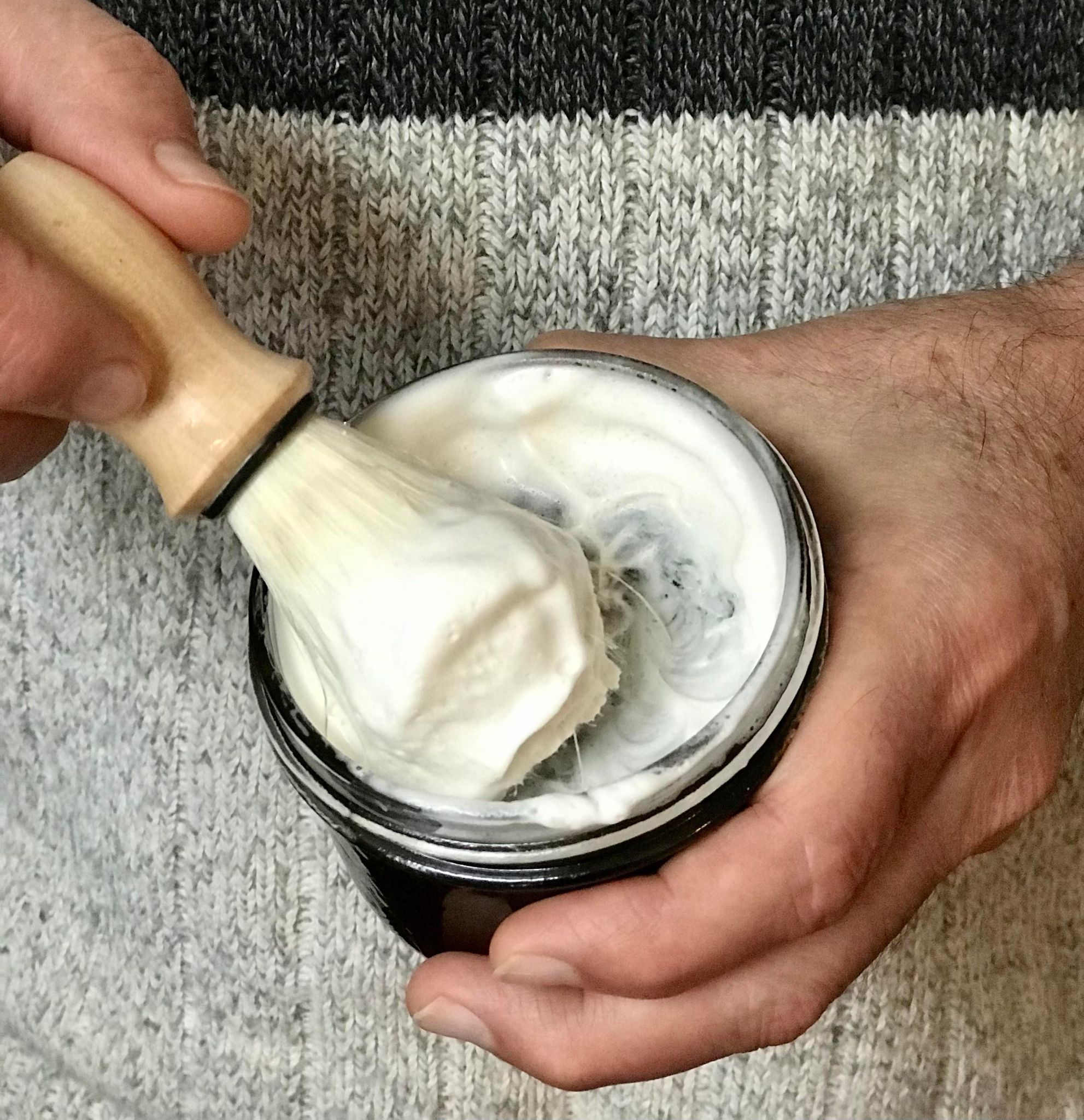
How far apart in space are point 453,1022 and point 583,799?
0.15 meters

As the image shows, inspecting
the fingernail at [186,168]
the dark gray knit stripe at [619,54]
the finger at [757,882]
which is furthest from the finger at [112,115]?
the finger at [757,882]

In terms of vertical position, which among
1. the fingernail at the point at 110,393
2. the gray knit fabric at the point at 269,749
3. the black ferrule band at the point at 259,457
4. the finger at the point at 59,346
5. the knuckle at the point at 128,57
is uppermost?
the knuckle at the point at 128,57

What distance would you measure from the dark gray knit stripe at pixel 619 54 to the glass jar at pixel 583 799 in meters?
0.23

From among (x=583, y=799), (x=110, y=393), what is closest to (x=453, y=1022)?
(x=583, y=799)

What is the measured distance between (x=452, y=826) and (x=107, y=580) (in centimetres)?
33

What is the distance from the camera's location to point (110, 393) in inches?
12.1

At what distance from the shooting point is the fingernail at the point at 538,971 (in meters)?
0.35

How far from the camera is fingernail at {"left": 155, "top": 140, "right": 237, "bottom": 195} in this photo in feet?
1.13

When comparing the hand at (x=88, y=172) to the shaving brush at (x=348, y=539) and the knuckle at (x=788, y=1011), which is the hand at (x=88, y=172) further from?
the knuckle at (x=788, y=1011)

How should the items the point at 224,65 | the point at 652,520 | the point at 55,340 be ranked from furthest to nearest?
the point at 224,65 → the point at 652,520 → the point at 55,340

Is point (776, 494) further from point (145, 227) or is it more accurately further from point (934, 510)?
point (145, 227)

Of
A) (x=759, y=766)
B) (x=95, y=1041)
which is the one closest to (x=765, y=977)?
(x=759, y=766)

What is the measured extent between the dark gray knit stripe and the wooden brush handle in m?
0.20

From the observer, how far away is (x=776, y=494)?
353 mm
